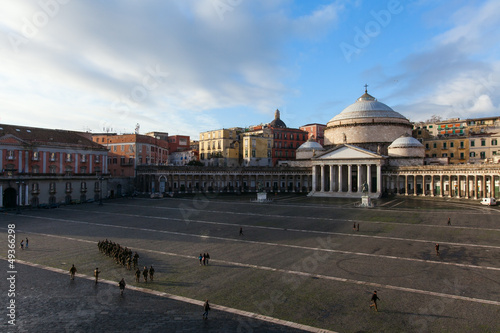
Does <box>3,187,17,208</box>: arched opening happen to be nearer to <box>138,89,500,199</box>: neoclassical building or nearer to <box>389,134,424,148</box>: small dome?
<box>138,89,500,199</box>: neoclassical building

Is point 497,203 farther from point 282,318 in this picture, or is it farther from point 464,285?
point 282,318

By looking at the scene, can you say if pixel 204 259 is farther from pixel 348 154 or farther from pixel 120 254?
pixel 348 154

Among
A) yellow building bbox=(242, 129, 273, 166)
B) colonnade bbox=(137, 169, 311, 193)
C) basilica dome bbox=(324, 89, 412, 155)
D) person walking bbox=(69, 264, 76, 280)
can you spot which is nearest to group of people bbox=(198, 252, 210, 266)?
person walking bbox=(69, 264, 76, 280)

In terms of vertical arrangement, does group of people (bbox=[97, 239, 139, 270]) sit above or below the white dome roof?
below

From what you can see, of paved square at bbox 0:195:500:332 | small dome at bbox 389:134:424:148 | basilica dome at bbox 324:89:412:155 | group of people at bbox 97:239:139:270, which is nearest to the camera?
paved square at bbox 0:195:500:332

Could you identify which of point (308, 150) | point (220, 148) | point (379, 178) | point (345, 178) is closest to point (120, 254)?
point (379, 178)

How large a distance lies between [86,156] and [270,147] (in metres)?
52.2

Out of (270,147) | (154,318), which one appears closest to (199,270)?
(154,318)

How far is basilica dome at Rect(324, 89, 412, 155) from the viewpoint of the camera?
3740 inches

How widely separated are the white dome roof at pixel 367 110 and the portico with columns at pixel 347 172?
62.6 feet

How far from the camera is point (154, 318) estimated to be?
16188 millimetres

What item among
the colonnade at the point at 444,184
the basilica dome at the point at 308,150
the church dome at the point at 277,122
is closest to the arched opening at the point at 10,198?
the basilica dome at the point at 308,150

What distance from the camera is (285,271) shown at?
75.6 ft

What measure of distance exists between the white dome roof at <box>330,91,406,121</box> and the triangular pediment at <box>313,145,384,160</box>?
62.9 ft
